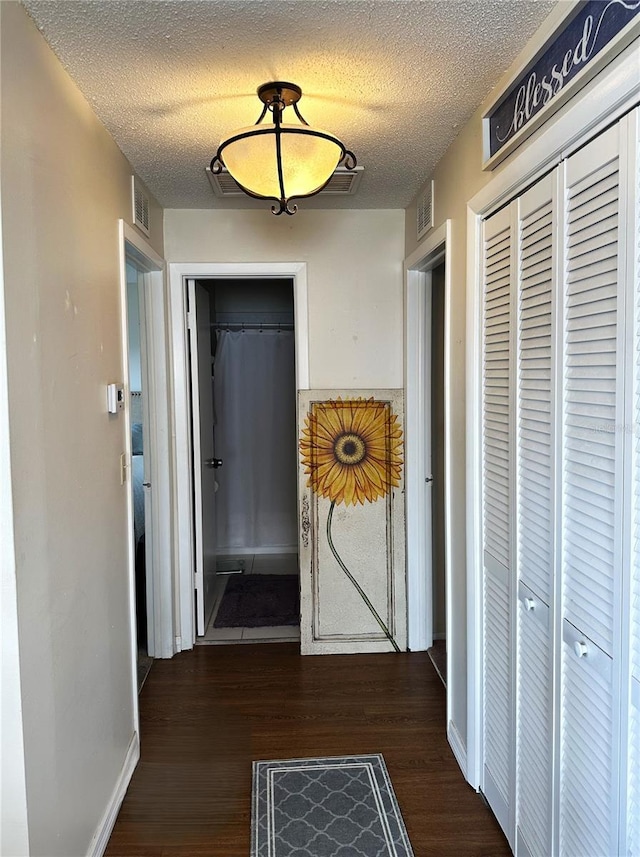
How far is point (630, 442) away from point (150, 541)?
2.62 meters

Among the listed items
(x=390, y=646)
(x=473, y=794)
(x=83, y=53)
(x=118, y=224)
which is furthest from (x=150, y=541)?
(x=83, y=53)

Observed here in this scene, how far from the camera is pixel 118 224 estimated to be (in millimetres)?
2271

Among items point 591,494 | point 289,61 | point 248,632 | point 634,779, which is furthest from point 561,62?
point 248,632

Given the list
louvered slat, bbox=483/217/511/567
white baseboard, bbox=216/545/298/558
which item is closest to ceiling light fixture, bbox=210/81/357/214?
louvered slat, bbox=483/217/511/567

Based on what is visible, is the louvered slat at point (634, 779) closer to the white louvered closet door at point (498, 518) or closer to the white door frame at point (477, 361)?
the white louvered closet door at point (498, 518)

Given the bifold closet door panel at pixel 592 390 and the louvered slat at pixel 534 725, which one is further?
the louvered slat at pixel 534 725

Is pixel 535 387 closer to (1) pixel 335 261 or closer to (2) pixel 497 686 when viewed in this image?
(2) pixel 497 686

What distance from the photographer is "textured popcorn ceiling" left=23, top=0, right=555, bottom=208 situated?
1460 millimetres

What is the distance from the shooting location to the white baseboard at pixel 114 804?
1.84m

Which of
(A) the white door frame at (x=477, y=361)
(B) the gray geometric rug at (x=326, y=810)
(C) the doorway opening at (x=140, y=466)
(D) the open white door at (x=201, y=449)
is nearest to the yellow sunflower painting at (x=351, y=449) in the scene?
(D) the open white door at (x=201, y=449)

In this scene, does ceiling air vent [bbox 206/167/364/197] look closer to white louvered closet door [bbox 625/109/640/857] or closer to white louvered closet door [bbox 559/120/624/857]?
white louvered closet door [bbox 559/120/624/857]

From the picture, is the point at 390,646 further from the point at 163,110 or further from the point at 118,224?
the point at 163,110

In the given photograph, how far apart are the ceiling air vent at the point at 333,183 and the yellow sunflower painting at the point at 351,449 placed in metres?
1.09

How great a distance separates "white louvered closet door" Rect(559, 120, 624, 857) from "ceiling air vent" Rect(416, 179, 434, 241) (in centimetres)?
130
